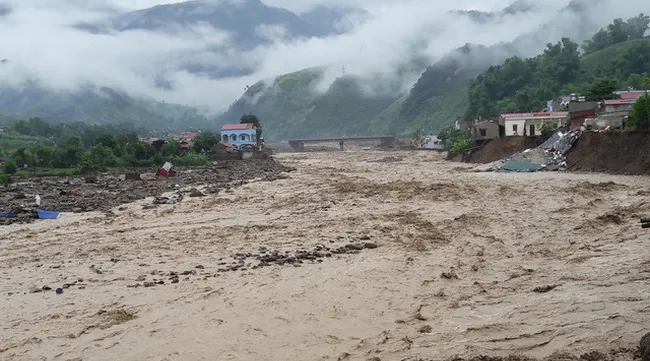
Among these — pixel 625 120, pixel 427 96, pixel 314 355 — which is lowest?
pixel 314 355

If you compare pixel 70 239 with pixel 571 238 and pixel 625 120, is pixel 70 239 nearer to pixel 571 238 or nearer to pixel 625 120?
pixel 571 238

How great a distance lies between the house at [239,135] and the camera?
8275cm

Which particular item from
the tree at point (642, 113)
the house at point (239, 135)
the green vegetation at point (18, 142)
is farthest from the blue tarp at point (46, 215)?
the house at point (239, 135)

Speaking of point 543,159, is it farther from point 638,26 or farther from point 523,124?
point 638,26

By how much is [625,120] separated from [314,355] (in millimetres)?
32569

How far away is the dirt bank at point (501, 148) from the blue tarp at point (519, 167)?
24.4 ft

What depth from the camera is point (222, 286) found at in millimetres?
8523

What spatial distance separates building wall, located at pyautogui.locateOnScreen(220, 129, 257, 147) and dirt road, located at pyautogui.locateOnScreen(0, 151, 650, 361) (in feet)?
219

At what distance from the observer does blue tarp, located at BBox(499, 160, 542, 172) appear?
3107 cm

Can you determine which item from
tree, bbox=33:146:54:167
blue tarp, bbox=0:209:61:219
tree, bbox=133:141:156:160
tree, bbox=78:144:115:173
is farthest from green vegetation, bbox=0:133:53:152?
blue tarp, bbox=0:209:61:219

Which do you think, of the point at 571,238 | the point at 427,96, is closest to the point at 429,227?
the point at 571,238

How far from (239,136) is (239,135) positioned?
0.17 m

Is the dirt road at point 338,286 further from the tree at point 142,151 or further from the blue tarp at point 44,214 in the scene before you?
the tree at point 142,151

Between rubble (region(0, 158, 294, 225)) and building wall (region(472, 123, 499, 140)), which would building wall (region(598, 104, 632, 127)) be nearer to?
building wall (region(472, 123, 499, 140))
